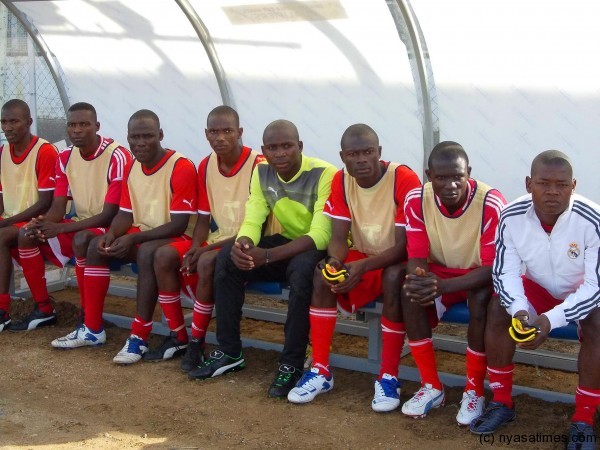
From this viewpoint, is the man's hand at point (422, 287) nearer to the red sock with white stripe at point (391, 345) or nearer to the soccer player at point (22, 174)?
the red sock with white stripe at point (391, 345)

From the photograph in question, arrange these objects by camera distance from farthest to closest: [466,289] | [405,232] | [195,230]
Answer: [195,230] < [405,232] < [466,289]

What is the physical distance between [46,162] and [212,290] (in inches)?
79.4

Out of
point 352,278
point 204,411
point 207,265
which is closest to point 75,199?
point 207,265

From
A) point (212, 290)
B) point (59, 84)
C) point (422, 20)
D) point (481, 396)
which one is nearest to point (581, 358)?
point (481, 396)

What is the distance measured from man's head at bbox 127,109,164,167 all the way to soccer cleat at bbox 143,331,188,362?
3.81 ft

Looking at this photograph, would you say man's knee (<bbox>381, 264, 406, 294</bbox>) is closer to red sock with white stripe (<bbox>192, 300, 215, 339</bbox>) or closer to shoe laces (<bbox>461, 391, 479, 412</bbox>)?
shoe laces (<bbox>461, 391, 479, 412</bbox>)

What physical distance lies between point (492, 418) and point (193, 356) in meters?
1.86

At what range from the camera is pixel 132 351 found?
5.04 m

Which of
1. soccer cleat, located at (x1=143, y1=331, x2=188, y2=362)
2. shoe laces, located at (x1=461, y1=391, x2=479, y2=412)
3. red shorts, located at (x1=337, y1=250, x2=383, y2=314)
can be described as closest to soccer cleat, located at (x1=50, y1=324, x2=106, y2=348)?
soccer cleat, located at (x1=143, y1=331, x2=188, y2=362)

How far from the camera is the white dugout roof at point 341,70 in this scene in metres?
4.82

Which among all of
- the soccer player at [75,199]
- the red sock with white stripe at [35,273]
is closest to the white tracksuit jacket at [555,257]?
the soccer player at [75,199]

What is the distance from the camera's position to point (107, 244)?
5207 millimetres

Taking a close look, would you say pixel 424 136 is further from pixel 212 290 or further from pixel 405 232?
pixel 212 290

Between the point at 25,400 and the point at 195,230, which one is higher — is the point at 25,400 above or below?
below
